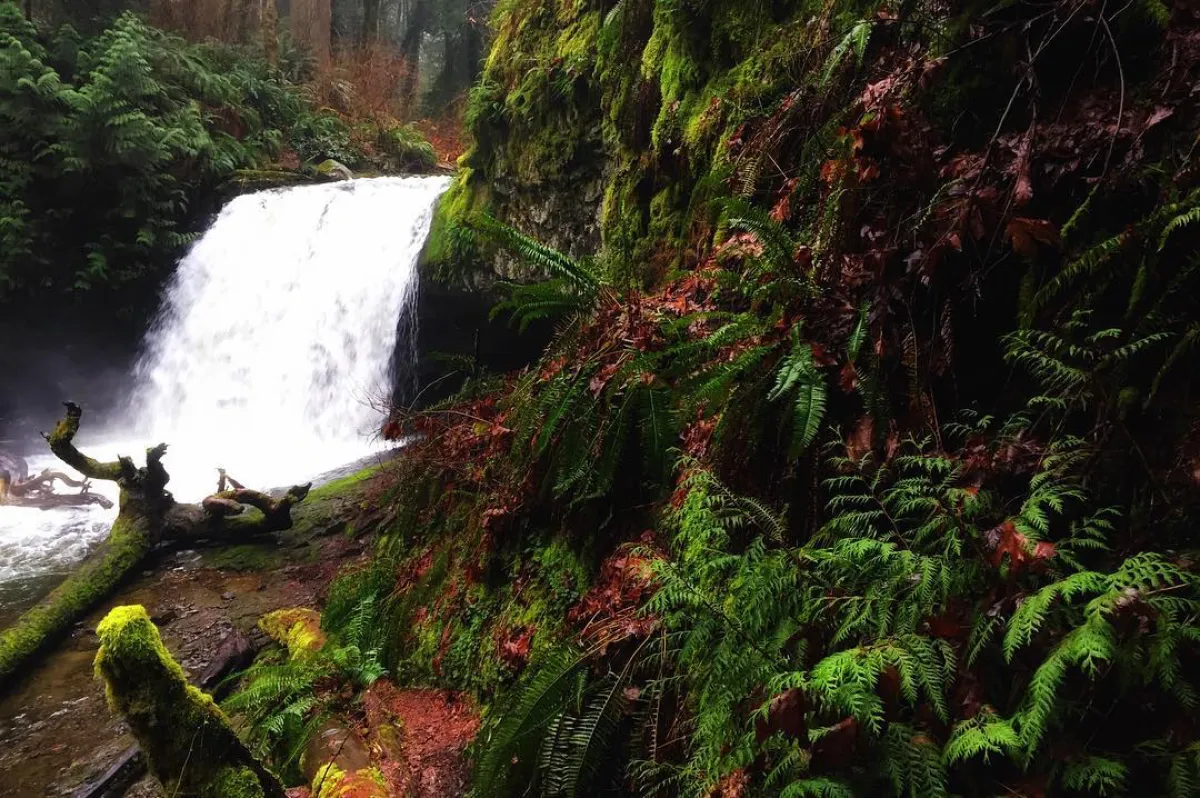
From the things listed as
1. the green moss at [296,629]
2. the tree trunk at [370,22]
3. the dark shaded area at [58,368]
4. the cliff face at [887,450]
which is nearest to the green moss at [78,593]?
the green moss at [296,629]

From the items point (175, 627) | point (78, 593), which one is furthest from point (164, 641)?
point (78, 593)

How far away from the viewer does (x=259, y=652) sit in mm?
5340

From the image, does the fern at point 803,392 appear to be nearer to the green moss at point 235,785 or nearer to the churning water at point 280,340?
the green moss at point 235,785

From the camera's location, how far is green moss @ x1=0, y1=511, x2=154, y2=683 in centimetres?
534

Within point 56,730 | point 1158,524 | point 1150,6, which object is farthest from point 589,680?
point 56,730

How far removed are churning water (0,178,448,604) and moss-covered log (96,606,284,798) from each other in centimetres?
744

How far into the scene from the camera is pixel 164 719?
252 cm

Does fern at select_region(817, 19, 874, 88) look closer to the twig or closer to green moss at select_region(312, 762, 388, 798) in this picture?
the twig

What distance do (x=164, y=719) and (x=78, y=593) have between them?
4816 mm

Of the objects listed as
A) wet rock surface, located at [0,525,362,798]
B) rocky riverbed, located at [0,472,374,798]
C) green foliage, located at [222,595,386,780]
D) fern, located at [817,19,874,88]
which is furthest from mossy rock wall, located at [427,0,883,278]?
wet rock surface, located at [0,525,362,798]

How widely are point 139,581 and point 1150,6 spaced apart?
8.48 m

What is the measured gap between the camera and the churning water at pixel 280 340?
419 inches

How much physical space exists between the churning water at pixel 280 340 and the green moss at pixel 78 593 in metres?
2.46

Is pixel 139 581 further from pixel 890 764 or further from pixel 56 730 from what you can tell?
pixel 890 764
